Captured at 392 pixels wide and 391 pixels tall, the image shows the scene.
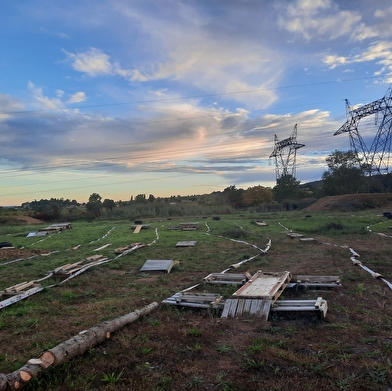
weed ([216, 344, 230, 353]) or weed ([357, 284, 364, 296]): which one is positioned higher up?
weed ([357, 284, 364, 296])

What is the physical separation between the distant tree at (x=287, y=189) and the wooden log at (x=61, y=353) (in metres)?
41.8

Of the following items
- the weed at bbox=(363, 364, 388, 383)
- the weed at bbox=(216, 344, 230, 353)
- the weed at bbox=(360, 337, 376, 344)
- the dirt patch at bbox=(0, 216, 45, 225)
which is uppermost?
the dirt patch at bbox=(0, 216, 45, 225)

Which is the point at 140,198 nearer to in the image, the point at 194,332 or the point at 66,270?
the point at 66,270

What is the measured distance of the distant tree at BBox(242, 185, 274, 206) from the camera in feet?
161

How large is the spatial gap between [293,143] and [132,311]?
47224 millimetres

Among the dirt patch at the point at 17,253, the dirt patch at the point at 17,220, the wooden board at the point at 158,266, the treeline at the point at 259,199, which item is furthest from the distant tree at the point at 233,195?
the wooden board at the point at 158,266

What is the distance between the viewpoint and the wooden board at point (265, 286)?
5797 mm

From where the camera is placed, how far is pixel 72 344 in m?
3.90

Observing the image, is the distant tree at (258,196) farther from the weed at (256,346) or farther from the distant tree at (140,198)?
the weed at (256,346)

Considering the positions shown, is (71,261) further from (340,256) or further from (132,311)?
(340,256)

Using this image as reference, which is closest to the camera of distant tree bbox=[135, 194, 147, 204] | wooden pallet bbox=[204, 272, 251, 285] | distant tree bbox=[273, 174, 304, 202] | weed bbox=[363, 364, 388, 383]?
weed bbox=[363, 364, 388, 383]

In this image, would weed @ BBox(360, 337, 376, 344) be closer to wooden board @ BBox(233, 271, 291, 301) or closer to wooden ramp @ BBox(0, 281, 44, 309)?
wooden board @ BBox(233, 271, 291, 301)

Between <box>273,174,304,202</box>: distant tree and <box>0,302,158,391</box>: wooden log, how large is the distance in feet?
137

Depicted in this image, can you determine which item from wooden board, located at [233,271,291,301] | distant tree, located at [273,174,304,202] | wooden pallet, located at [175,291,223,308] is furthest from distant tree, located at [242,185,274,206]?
wooden pallet, located at [175,291,223,308]
